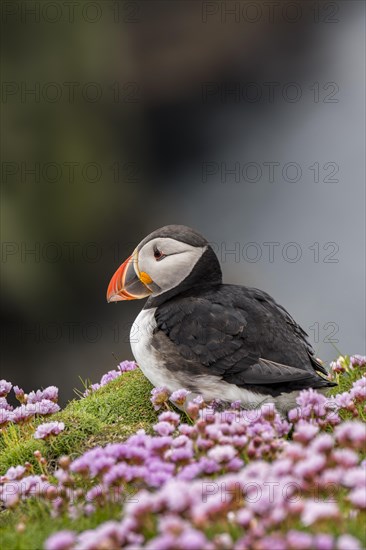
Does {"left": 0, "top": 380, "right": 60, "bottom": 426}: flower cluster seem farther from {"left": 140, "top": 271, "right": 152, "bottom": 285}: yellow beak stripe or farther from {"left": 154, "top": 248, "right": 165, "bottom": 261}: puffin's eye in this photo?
{"left": 154, "top": 248, "right": 165, "bottom": 261}: puffin's eye

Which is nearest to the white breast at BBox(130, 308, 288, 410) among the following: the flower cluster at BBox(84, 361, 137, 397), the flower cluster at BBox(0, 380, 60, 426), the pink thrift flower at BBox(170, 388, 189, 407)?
the pink thrift flower at BBox(170, 388, 189, 407)

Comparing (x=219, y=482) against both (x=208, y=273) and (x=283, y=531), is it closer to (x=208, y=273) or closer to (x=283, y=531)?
(x=283, y=531)

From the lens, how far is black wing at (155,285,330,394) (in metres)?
5.15

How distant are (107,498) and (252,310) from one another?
7.82 feet

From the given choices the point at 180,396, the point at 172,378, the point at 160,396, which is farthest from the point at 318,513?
the point at 160,396

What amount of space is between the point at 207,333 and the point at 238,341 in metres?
0.24

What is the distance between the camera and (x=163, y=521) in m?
2.38

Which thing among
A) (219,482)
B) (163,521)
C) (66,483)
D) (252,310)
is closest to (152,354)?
(252,310)

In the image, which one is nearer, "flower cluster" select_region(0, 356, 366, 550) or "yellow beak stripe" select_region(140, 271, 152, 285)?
"flower cluster" select_region(0, 356, 366, 550)

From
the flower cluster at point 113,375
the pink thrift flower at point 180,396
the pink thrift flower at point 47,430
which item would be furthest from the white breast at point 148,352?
the flower cluster at point 113,375

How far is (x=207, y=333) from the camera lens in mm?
5359

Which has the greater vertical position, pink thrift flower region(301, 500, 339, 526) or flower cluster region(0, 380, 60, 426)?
pink thrift flower region(301, 500, 339, 526)

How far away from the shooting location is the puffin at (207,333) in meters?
5.20

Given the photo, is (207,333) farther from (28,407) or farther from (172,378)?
(28,407)
